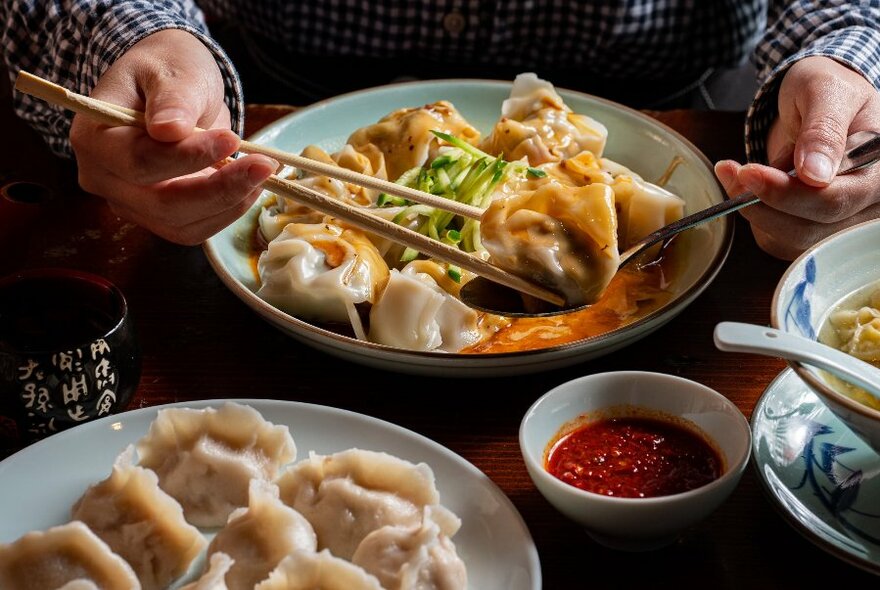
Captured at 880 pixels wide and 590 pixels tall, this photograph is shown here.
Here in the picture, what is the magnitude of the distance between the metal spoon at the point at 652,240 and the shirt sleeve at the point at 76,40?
2.42 feet

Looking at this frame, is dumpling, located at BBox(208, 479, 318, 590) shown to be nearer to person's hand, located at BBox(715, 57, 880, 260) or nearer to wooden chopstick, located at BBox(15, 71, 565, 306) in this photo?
wooden chopstick, located at BBox(15, 71, 565, 306)

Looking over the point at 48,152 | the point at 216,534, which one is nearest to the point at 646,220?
the point at 216,534

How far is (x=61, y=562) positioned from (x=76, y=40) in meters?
1.44

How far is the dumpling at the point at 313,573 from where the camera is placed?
1.07m

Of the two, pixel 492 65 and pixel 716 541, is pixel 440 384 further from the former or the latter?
pixel 492 65

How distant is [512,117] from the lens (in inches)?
89.3

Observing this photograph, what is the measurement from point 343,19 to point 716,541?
6.35ft

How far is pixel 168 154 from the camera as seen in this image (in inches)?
60.2

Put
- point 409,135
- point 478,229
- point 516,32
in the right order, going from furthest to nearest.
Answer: point 516,32
point 409,135
point 478,229

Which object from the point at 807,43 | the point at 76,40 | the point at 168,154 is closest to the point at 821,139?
the point at 807,43

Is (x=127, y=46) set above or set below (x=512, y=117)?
above

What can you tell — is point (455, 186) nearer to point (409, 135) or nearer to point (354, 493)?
point (409, 135)

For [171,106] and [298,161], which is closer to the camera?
[171,106]

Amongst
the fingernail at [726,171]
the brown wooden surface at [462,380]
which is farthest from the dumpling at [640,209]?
the fingernail at [726,171]
